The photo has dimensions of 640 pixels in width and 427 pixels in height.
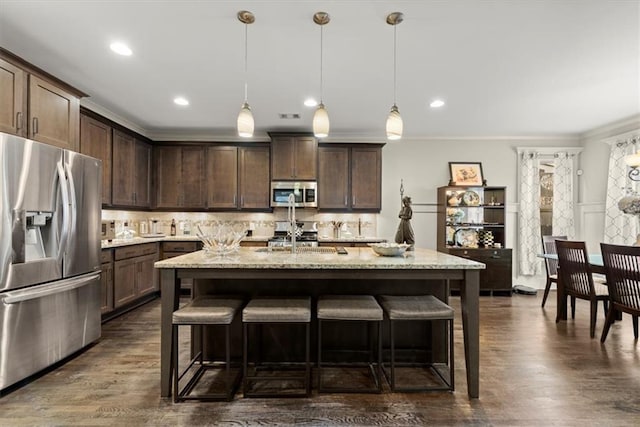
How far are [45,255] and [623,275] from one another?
4.90m

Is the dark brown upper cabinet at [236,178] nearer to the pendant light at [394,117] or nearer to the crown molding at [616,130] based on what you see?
the pendant light at [394,117]

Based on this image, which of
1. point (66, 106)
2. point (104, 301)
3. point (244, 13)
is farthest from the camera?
point (104, 301)

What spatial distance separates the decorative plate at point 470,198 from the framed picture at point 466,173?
18cm

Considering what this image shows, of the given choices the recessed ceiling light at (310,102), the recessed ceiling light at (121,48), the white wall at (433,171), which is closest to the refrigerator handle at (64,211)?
the recessed ceiling light at (121,48)

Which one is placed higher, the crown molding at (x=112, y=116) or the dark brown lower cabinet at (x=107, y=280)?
the crown molding at (x=112, y=116)

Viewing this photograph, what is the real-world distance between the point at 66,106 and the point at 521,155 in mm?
6351

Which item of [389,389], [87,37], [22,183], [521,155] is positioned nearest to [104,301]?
[22,183]

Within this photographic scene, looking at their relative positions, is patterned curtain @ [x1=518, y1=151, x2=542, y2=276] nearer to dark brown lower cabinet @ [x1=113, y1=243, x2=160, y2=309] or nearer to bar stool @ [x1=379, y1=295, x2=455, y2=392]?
bar stool @ [x1=379, y1=295, x2=455, y2=392]

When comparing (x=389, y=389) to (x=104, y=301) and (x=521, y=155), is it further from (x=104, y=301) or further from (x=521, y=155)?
(x=521, y=155)

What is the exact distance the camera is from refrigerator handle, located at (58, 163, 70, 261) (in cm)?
266

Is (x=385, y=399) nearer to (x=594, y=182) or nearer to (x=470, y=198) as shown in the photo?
(x=470, y=198)

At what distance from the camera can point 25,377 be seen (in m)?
2.36

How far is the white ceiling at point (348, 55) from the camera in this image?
2.27 meters

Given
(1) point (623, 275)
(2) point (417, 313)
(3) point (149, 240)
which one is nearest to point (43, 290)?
(3) point (149, 240)
